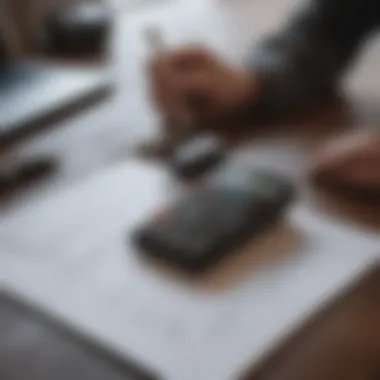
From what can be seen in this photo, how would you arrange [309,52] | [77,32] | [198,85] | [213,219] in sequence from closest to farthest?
[213,219] < [198,85] < [309,52] < [77,32]

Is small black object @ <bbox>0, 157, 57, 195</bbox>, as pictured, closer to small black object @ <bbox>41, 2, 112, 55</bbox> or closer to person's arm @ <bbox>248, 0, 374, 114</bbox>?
person's arm @ <bbox>248, 0, 374, 114</bbox>

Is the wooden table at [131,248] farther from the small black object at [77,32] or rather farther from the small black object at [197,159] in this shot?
the small black object at [77,32]

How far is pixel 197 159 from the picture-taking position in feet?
3.02

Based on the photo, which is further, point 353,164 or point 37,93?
point 37,93

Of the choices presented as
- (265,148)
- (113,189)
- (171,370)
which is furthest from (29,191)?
(171,370)

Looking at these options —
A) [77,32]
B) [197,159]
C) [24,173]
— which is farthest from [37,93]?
[77,32]

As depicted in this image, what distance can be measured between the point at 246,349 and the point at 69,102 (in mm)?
529

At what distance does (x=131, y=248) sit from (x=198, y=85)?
39 cm

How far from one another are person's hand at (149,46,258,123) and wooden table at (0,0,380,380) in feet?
0.20

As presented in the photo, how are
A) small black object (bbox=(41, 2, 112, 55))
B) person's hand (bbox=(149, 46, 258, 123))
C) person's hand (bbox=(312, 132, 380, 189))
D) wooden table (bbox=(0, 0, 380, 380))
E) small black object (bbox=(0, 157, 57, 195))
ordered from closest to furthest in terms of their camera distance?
wooden table (bbox=(0, 0, 380, 380)), person's hand (bbox=(312, 132, 380, 189)), small black object (bbox=(0, 157, 57, 195)), person's hand (bbox=(149, 46, 258, 123)), small black object (bbox=(41, 2, 112, 55))

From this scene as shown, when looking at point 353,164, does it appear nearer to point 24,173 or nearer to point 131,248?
point 131,248

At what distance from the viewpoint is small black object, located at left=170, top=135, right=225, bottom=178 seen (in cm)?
92

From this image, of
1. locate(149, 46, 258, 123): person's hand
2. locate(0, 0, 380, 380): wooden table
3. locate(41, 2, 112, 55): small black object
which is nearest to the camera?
locate(0, 0, 380, 380): wooden table

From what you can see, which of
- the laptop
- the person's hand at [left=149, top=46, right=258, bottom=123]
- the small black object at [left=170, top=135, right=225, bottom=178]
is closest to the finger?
the person's hand at [left=149, top=46, right=258, bottom=123]
